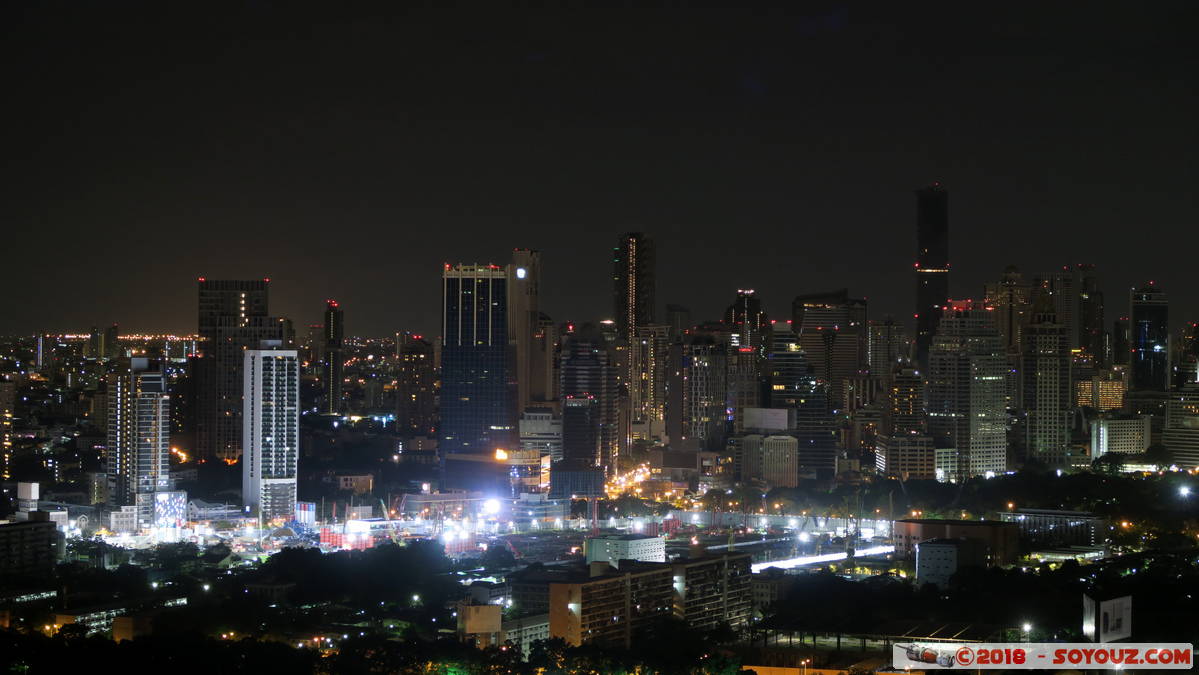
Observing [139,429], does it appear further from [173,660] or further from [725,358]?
[725,358]

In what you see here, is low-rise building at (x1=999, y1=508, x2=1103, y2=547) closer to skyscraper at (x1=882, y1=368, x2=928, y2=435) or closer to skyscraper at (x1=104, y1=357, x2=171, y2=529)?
skyscraper at (x1=882, y1=368, x2=928, y2=435)

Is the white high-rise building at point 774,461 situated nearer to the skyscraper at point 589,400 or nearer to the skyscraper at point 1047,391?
the skyscraper at point 589,400

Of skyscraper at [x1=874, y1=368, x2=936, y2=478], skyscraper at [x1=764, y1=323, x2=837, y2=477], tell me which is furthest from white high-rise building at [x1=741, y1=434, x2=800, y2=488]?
skyscraper at [x1=874, y1=368, x2=936, y2=478]

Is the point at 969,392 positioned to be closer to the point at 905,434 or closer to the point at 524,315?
the point at 905,434

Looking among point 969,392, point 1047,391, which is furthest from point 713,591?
point 1047,391

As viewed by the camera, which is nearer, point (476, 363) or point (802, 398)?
point (476, 363)

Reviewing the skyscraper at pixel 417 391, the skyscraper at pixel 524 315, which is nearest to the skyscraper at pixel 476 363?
the skyscraper at pixel 524 315
